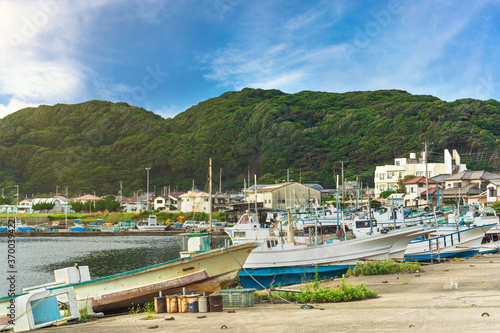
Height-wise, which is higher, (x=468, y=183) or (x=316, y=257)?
(x=468, y=183)

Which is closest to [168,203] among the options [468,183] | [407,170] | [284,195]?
[284,195]

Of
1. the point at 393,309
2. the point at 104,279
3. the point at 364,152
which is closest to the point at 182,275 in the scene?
the point at 104,279

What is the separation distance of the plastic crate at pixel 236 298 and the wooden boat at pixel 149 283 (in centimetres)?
169

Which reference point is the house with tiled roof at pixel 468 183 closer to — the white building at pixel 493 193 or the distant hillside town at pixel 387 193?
the distant hillside town at pixel 387 193

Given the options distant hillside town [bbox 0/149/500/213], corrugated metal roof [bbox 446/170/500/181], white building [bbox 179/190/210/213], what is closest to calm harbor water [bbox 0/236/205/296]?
distant hillside town [bbox 0/149/500/213]

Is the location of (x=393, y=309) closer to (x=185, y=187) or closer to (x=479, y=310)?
(x=479, y=310)

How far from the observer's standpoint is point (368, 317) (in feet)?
32.7

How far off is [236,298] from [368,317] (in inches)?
169

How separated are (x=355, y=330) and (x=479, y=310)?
3.32m

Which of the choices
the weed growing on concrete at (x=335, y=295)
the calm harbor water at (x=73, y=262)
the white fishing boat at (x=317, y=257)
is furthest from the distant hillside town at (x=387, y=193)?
the weed growing on concrete at (x=335, y=295)

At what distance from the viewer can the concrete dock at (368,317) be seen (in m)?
8.98

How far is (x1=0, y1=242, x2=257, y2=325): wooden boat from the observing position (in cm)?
1459

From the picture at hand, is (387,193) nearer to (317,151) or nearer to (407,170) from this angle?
(407,170)

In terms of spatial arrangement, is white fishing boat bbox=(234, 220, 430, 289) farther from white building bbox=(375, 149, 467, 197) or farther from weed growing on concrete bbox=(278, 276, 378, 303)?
white building bbox=(375, 149, 467, 197)
